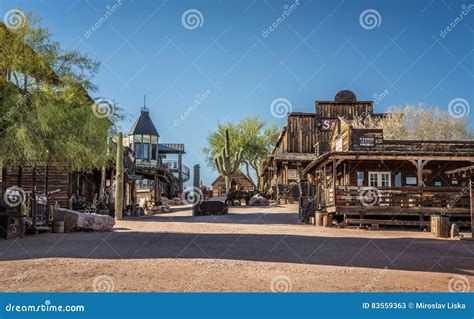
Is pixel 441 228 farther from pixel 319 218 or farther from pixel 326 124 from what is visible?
pixel 326 124

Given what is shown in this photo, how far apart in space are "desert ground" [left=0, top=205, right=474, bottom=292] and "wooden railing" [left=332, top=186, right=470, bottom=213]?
701 cm

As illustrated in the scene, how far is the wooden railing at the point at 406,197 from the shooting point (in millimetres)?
20781

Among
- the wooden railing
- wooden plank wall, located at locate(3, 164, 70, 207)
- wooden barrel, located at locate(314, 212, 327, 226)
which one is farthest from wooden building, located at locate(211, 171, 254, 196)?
wooden barrel, located at locate(314, 212, 327, 226)

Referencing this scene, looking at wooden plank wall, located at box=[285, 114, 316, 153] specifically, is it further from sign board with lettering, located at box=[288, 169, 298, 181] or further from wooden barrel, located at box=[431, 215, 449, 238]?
wooden barrel, located at box=[431, 215, 449, 238]

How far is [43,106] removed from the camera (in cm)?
1402

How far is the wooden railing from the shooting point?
68.2 ft

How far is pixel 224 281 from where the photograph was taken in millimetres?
7078

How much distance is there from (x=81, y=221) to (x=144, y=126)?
37582mm

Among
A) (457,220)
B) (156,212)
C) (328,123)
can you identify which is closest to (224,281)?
(457,220)

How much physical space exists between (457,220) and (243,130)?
4157 cm

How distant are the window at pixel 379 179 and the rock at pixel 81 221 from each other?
14279 mm

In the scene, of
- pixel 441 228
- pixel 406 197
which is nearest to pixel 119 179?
pixel 406 197

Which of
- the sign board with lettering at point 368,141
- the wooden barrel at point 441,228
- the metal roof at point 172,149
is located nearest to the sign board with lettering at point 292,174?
the sign board with lettering at point 368,141

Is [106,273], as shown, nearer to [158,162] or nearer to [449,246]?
[449,246]
